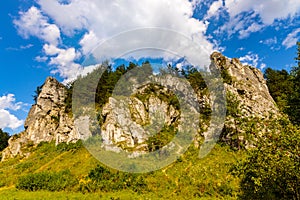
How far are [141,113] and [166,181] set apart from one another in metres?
21.5

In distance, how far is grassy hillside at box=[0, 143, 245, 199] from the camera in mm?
23234

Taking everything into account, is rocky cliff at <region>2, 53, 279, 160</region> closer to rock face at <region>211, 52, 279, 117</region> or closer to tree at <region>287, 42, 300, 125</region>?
rock face at <region>211, 52, 279, 117</region>

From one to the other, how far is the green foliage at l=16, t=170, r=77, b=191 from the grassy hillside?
21.9 inches

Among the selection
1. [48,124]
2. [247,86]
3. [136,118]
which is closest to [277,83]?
[247,86]

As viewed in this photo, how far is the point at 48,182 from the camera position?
2725 cm

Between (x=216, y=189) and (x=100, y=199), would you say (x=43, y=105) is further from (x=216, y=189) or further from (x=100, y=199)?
(x=216, y=189)

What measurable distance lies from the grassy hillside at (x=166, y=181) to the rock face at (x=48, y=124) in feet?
43.3

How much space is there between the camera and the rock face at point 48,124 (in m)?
49.4

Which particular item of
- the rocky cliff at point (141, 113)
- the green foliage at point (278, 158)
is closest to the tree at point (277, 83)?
the rocky cliff at point (141, 113)

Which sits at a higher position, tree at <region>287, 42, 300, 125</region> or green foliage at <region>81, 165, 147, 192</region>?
tree at <region>287, 42, 300, 125</region>

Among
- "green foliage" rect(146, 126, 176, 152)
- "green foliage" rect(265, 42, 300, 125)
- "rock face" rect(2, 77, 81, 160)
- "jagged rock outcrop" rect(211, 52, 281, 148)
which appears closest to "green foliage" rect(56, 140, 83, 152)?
"rock face" rect(2, 77, 81, 160)

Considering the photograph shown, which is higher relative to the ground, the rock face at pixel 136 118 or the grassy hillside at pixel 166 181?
the rock face at pixel 136 118

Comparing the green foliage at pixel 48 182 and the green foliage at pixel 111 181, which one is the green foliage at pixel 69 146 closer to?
the green foliage at pixel 48 182

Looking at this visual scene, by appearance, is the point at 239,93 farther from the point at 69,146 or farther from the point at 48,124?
the point at 48,124
